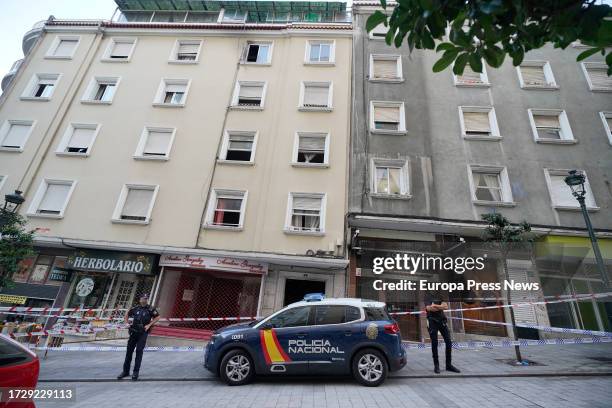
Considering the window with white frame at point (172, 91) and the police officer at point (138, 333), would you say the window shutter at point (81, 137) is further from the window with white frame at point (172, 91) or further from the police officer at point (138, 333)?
the police officer at point (138, 333)

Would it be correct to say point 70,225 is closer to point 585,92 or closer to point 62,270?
point 62,270

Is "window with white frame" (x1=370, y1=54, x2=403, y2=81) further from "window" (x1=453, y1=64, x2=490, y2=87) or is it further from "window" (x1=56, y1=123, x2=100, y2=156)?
"window" (x1=56, y1=123, x2=100, y2=156)

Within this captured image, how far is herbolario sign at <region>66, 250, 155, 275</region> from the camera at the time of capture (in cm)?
1125

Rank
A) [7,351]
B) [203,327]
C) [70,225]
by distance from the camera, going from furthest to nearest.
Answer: [70,225], [203,327], [7,351]

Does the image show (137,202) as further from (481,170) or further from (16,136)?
(481,170)

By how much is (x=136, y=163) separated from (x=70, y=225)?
11.9 ft

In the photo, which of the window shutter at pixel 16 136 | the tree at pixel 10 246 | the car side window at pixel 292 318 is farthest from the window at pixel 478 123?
the window shutter at pixel 16 136

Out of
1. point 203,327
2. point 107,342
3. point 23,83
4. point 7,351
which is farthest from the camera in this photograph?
point 23,83

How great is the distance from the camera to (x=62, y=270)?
37.5ft

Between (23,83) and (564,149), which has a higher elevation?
(23,83)

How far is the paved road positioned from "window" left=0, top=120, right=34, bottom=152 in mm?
13520

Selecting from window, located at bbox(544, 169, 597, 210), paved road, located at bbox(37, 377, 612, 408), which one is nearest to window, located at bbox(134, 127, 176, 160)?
paved road, located at bbox(37, 377, 612, 408)

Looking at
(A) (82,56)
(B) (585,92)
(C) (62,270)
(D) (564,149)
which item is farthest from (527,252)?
(A) (82,56)

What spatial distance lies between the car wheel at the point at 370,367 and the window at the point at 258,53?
14923mm
